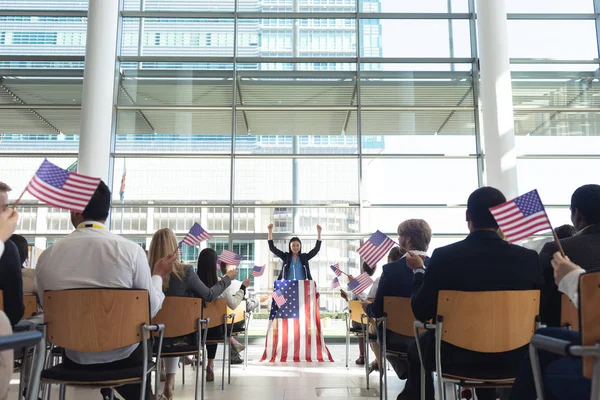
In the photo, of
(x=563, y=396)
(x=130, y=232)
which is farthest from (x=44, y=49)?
(x=563, y=396)

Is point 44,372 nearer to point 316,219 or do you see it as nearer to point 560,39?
point 316,219

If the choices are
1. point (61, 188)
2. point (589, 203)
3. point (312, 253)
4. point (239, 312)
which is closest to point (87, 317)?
point (61, 188)

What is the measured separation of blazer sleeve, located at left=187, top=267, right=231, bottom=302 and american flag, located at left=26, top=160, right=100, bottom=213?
5.98ft

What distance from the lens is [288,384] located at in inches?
194

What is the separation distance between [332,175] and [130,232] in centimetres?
363

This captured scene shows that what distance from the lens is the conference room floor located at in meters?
4.38

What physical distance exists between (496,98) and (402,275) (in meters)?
5.78

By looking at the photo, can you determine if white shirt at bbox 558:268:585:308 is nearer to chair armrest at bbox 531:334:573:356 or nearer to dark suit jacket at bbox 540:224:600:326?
chair armrest at bbox 531:334:573:356

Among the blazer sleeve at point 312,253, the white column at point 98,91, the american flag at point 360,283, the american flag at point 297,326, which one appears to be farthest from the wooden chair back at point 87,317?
the white column at point 98,91

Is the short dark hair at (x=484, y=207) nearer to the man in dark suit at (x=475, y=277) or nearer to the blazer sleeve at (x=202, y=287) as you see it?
the man in dark suit at (x=475, y=277)

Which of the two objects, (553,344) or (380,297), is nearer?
(553,344)

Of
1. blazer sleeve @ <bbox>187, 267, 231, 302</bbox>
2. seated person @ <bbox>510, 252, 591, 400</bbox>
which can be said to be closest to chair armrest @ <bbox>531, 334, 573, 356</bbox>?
seated person @ <bbox>510, 252, 591, 400</bbox>

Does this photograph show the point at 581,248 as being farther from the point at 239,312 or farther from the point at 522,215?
the point at 239,312

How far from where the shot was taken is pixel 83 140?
861 centimetres
